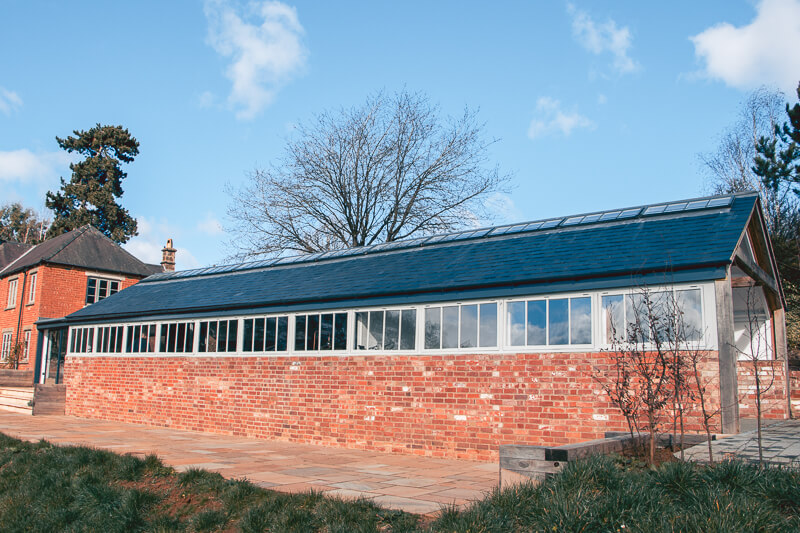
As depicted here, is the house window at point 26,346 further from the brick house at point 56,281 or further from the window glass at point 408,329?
the window glass at point 408,329

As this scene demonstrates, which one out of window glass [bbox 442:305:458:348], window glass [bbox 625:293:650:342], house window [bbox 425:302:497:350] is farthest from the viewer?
window glass [bbox 442:305:458:348]

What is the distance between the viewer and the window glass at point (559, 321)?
9.60 meters

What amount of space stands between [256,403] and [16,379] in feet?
50.7

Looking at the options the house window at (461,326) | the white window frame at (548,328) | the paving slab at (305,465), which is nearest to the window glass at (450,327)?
the house window at (461,326)

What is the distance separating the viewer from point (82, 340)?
19.2 m

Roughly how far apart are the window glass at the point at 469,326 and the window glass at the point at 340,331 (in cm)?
273

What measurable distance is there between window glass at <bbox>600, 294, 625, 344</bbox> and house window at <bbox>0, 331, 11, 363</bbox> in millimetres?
27922

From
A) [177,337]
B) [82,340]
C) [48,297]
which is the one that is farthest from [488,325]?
[48,297]

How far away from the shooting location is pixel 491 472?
8.70m

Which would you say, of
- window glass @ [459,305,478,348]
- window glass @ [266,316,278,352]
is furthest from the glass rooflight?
window glass @ [266,316,278,352]

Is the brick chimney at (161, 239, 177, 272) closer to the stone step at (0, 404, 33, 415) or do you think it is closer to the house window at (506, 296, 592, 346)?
the stone step at (0, 404, 33, 415)

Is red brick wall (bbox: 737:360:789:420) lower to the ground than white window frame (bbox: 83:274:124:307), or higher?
lower

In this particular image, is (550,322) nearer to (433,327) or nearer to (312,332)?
(433,327)

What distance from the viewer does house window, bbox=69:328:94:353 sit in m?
18.9
